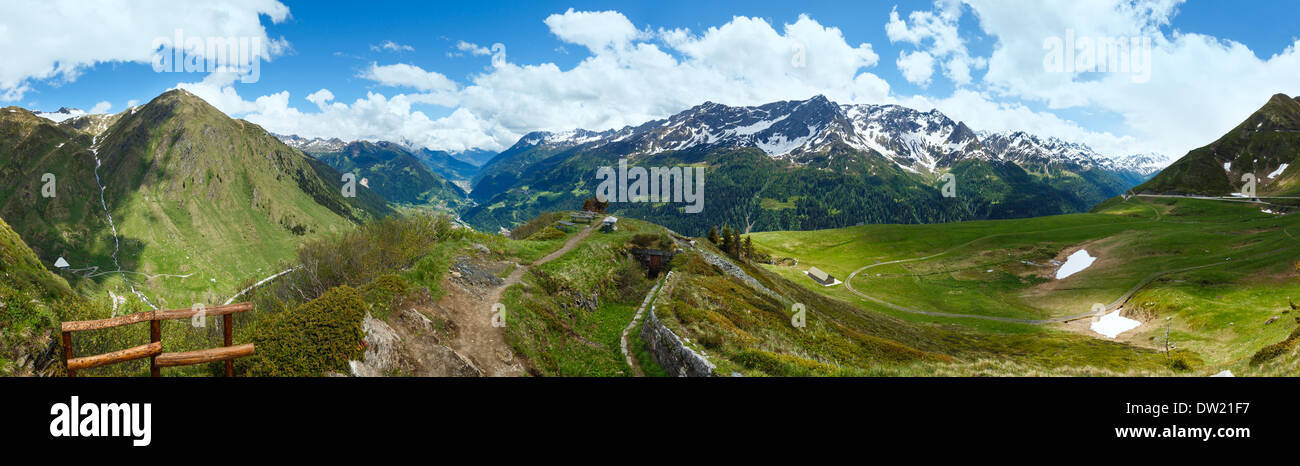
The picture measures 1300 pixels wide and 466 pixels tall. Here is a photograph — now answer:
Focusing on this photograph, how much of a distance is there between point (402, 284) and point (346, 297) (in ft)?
17.4

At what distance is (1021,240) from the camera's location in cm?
12794

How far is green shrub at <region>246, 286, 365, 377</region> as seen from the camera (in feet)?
55.5

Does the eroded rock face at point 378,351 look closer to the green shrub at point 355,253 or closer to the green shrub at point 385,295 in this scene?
the green shrub at point 385,295

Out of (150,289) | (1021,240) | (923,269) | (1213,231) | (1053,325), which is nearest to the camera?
(1053,325)

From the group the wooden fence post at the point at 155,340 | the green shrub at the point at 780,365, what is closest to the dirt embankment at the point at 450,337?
the wooden fence post at the point at 155,340

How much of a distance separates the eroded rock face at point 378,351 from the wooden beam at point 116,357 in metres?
7.55

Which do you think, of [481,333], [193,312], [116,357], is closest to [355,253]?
[481,333]

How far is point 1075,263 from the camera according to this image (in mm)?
102562

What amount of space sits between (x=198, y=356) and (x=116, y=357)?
1389 mm

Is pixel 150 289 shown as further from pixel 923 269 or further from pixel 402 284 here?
pixel 923 269
